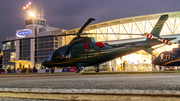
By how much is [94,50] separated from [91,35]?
3886 cm

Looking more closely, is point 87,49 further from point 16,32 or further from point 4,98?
point 16,32

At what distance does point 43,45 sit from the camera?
64812 mm

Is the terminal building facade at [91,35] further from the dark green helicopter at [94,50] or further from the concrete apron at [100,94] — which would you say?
the concrete apron at [100,94]

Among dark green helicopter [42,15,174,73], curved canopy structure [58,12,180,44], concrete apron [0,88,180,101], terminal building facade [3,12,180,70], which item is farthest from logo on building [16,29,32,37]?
concrete apron [0,88,180,101]

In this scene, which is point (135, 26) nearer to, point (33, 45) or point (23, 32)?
point (33, 45)

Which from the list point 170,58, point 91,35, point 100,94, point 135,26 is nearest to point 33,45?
point 91,35

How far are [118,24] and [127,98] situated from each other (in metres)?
51.3

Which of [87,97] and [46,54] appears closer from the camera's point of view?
[87,97]

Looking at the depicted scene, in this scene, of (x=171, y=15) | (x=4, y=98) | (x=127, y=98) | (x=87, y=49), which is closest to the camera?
(x=127, y=98)

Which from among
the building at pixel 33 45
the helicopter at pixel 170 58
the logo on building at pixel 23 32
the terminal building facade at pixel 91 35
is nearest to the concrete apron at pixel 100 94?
the helicopter at pixel 170 58

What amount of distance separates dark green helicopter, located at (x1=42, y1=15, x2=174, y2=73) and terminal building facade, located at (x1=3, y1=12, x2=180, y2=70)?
69.7 feet

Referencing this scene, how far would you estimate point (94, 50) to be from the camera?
65.2 ft

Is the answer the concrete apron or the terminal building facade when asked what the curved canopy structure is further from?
the concrete apron

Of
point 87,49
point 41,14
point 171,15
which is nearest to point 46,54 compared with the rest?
point 41,14
